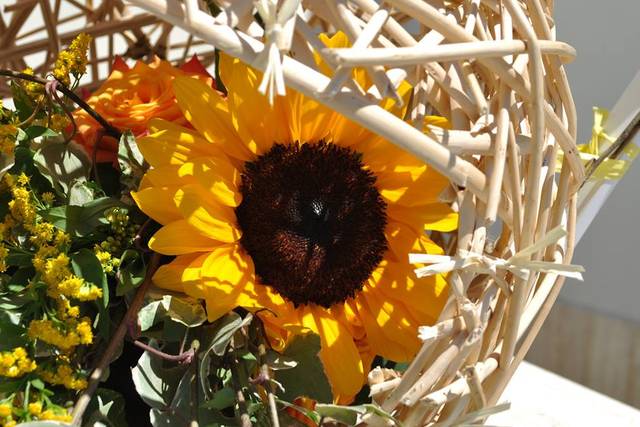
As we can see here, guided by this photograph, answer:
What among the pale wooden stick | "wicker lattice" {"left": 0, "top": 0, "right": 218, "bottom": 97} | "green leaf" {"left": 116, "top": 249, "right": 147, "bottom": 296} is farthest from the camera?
"wicker lattice" {"left": 0, "top": 0, "right": 218, "bottom": 97}

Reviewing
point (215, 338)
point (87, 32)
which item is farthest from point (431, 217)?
A: point (87, 32)

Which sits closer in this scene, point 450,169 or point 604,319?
point 450,169

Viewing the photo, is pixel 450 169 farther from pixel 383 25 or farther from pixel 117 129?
pixel 117 129

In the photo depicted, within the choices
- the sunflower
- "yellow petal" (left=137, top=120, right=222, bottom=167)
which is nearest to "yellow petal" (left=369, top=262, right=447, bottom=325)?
the sunflower

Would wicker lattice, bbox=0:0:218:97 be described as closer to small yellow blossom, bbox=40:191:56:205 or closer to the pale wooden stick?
small yellow blossom, bbox=40:191:56:205

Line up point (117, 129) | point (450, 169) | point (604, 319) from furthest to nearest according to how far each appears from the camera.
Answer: point (604, 319) → point (117, 129) → point (450, 169)

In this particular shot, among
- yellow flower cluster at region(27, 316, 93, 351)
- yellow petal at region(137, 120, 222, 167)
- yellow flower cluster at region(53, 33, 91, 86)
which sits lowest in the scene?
yellow flower cluster at region(27, 316, 93, 351)

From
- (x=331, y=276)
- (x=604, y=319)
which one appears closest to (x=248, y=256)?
(x=331, y=276)

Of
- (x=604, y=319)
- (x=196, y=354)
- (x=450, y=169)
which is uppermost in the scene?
(x=450, y=169)
